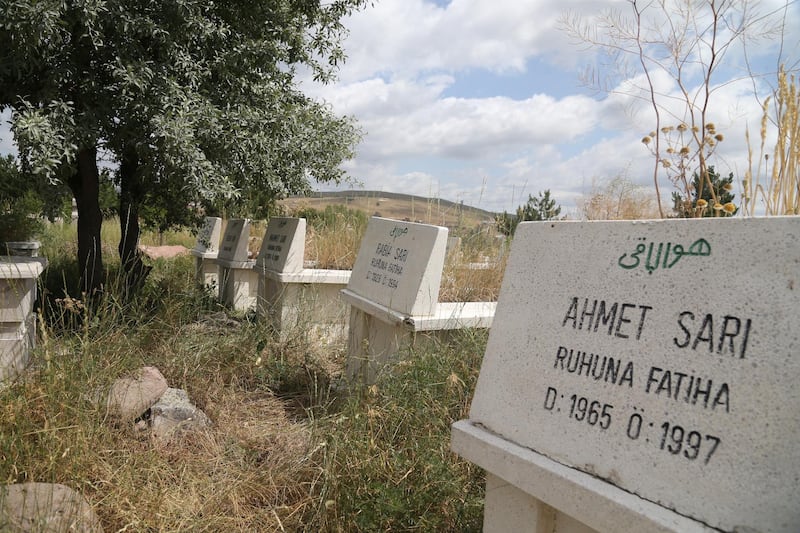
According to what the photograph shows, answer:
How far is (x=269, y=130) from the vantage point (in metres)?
5.66

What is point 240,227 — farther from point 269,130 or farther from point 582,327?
point 582,327

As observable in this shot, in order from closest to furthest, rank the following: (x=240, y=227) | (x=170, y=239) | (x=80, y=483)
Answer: (x=80, y=483)
(x=240, y=227)
(x=170, y=239)

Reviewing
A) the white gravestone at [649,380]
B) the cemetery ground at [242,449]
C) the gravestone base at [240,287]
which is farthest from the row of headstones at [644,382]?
the gravestone base at [240,287]

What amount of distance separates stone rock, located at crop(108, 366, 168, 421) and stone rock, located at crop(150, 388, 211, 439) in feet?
0.19

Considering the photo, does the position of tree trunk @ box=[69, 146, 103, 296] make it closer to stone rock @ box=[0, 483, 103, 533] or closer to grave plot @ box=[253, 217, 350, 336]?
grave plot @ box=[253, 217, 350, 336]

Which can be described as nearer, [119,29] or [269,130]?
[119,29]

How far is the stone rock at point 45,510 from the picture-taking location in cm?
217

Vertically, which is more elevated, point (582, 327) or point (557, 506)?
point (582, 327)

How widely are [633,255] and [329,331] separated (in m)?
4.39

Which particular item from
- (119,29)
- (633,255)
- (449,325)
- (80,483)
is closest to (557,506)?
(633,255)

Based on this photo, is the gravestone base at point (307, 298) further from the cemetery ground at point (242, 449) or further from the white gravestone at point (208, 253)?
the white gravestone at point (208, 253)

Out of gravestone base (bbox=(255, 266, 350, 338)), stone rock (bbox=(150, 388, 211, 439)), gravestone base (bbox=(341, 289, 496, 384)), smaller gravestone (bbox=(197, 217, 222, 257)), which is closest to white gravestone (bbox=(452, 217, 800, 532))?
gravestone base (bbox=(341, 289, 496, 384))

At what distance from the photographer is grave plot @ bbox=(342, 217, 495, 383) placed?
4.07 metres

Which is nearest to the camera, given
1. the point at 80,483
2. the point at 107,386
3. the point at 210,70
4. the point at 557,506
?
the point at 557,506
